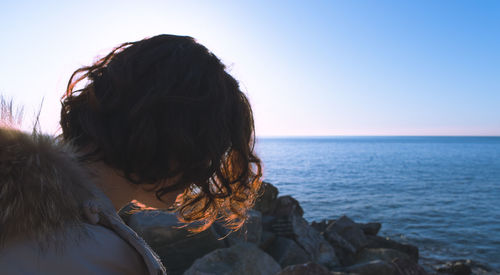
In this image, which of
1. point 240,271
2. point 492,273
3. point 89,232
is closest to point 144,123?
point 89,232

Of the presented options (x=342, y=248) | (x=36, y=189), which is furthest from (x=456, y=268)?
(x=36, y=189)

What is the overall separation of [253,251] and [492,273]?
836 centimetres

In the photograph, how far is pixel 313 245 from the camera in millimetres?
8742

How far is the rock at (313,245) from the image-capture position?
8.53 metres

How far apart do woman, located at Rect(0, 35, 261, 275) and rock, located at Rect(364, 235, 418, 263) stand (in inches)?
416

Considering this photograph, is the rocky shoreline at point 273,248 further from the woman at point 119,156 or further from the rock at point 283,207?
the woman at point 119,156

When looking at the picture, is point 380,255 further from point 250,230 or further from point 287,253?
point 250,230

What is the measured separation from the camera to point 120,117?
1.29 meters

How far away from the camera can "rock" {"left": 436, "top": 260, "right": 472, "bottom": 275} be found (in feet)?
30.4

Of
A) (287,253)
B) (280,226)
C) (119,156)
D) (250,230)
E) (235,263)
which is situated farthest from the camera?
(280,226)

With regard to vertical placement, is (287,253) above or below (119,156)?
below

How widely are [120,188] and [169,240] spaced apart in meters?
4.54

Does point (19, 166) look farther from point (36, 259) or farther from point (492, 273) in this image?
point (492, 273)

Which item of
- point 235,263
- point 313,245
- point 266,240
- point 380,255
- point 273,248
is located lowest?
point 380,255
